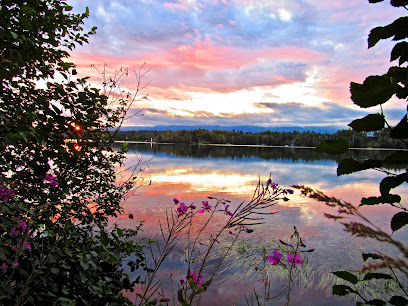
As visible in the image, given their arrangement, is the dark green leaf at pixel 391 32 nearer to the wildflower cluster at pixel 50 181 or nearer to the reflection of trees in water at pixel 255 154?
the wildflower cluster at pixel 50 181

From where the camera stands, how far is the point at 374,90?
803mm

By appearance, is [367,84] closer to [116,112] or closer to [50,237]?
[50,237]

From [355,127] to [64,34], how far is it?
3.44m

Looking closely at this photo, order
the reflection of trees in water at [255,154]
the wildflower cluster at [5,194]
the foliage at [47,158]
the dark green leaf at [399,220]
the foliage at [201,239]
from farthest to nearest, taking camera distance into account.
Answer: the reflection of trees in water at [255,154], the foliage at [47,158], the wildflower cluster at [5,194], the foliage at [201,239], the dark green leaf at [399,220]

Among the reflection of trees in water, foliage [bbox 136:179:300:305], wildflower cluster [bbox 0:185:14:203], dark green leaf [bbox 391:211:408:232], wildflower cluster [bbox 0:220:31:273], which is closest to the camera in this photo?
dark green leaf [bbox 391:211:408:232]

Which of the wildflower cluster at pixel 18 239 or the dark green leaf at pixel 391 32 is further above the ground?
the dark green leaf at pixel 391 32

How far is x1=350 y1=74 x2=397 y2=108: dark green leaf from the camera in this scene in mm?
792

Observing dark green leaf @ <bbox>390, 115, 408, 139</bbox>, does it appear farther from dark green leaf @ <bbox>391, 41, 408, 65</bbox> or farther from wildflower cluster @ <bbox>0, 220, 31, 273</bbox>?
wildflower cluster @ <bbox>0, 220, 31, 273</bbox>

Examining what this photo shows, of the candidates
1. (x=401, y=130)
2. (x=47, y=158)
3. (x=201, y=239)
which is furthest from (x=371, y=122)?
(x=201, y=239)

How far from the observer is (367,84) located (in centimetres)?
80

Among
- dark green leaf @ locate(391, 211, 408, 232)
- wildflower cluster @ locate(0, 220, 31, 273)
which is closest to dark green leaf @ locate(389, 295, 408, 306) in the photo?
dark green leaf @ locate(391, 211, 408, 232)

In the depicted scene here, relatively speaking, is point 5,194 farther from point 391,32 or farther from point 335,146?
point 391,32

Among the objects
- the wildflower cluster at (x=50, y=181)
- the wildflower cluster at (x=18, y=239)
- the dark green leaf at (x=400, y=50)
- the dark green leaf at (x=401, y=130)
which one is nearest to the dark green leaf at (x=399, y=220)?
the dark green leaf at (x=401, y=130)

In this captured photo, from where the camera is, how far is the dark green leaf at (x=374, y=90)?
2.60ft
